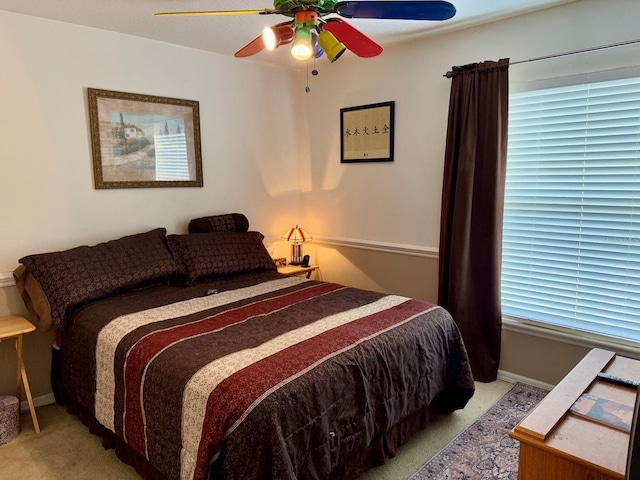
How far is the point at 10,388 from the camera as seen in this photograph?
2.72 m

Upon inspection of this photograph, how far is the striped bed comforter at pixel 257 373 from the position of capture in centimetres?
156

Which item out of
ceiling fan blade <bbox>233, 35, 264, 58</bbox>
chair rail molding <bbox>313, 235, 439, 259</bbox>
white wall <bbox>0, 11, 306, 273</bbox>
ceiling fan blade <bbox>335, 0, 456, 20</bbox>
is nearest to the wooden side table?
white wall <bbox>0, 11, 306, 273</bbox>

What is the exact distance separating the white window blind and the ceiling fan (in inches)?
52.3

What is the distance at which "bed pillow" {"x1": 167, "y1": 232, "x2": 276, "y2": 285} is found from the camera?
10.0ft

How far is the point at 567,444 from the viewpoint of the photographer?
1367 mm

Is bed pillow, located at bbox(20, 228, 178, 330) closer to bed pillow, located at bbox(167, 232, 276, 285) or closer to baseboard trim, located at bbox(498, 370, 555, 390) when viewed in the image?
bed pillow, located at bbox(167, 232, 276, 285)

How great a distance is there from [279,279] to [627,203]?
7.29 ft

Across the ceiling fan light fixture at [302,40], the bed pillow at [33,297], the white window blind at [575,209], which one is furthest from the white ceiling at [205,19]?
the bed pillow at [33,297]

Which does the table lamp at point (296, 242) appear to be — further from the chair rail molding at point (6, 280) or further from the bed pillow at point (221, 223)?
the chair rail molding at point (6, 280)

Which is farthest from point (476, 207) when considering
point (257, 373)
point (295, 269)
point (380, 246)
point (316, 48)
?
point (257, 373)

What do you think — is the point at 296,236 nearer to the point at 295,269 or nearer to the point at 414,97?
the point at 295,269

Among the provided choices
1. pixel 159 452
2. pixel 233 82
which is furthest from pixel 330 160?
pixel 159 452

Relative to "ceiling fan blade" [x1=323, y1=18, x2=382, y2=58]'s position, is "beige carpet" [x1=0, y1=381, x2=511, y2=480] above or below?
below

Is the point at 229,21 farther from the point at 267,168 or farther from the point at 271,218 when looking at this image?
the point at 271,218
